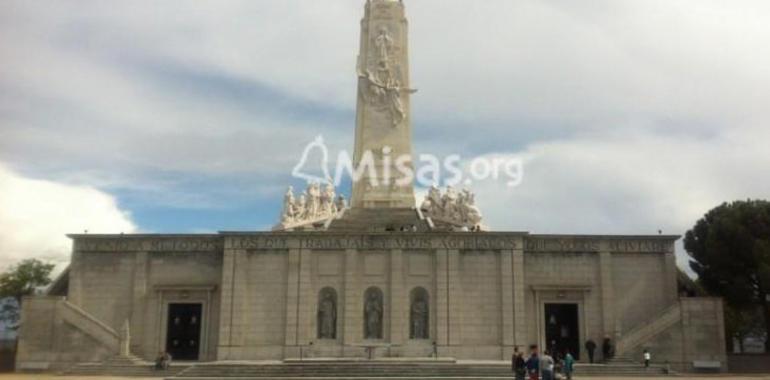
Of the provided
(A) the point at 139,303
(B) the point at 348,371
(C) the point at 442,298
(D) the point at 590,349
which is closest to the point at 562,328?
(D) the point at 590,349

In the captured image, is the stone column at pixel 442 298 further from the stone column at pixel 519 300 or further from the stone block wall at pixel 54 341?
the stone block wall at pixel 54 341

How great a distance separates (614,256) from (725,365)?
689 centimetres

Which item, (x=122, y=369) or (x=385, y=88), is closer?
(x=122, y=369)

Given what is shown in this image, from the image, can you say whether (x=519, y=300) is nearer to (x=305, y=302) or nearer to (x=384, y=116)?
(x=305, y=302)

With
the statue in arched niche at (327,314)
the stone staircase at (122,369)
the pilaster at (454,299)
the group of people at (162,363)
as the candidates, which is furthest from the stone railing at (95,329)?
the pilaster at (454,299)

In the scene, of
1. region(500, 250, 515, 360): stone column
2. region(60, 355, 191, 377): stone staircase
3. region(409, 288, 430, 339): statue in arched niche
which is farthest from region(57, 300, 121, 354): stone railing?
region(500, 250, 515, 360): stone column

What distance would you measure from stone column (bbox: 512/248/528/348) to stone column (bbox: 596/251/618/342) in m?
3.72

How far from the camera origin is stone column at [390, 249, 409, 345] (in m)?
36.5

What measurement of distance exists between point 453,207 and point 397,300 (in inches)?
317

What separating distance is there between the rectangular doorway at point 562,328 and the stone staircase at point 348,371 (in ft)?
20.1

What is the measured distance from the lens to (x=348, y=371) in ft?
101

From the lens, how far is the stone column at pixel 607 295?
37094mm

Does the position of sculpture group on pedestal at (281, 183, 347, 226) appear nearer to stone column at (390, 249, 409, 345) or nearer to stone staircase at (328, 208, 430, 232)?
stone staircase at (328, 208, 430, 232)

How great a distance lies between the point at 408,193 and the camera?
4750 centimetres
